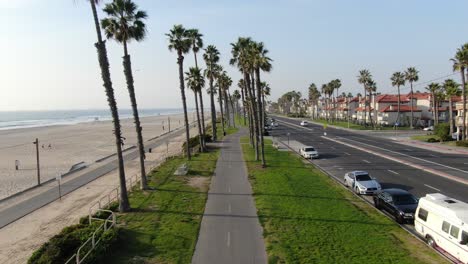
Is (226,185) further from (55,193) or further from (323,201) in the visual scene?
(55,193)

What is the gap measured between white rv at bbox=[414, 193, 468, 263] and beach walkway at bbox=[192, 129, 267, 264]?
7.08 metres

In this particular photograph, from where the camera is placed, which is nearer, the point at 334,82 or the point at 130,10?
the point at 130,10

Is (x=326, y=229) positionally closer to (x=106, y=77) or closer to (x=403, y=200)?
(x=403, y=200)

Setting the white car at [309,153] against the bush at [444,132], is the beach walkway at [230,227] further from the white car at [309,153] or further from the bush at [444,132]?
the bush at [444,132]

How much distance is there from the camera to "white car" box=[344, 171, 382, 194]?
90.4 ft

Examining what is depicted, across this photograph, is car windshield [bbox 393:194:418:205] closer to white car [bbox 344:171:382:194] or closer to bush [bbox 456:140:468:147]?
white car [bbox 344:171:382:194]

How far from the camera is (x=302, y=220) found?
20609mm

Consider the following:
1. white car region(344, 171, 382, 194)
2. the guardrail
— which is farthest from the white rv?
the guardrail

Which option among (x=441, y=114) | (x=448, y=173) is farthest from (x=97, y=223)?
(x=441, y=114)

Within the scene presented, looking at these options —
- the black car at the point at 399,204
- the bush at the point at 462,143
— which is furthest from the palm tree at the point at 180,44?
the bush at the point at 462,143

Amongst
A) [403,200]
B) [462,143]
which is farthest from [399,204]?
[462,143]

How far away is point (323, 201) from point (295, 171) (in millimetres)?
12595

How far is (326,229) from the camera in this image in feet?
62.3

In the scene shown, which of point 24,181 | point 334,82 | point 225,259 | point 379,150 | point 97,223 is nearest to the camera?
point 225,259
